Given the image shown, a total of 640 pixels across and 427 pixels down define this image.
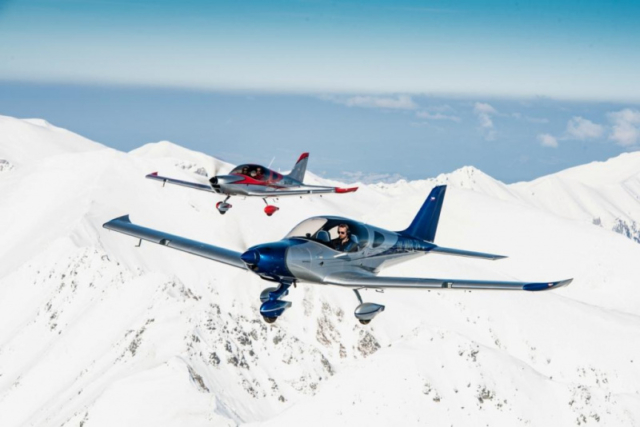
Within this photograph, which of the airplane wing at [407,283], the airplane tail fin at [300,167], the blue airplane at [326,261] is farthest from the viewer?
the airplane tail fin at [300,167]

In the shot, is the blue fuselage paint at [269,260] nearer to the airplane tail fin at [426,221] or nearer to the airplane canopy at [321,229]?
the airplane canopy at [321,229]

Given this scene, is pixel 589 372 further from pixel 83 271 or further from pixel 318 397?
pixel 83 271

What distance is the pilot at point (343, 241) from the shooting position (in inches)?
918

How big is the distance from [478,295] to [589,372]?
50.4 feet

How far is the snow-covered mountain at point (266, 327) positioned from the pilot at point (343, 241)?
20481mm

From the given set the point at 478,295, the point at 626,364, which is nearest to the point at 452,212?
the point at 478,295

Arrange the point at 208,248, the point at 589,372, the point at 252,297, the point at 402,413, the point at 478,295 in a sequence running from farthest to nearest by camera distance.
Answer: the point at 252,297 → the point at 478,295 → the point at 589,372 → the point at 402,413 → the point at 208,248

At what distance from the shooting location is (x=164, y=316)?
60094 mm

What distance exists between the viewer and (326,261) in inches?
897

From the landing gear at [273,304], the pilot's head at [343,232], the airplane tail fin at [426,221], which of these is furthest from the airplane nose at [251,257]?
the airplane tail fin at [426,221]

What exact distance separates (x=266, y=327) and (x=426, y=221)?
3784 centimetres

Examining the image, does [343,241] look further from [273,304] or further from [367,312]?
[273,304]

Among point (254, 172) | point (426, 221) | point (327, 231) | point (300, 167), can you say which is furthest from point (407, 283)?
point (300, 167)

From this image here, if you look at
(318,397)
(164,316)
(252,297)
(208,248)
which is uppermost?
(208,248)
